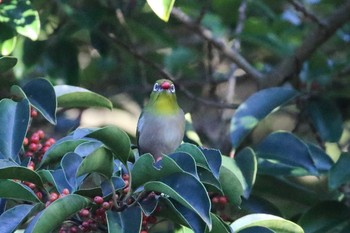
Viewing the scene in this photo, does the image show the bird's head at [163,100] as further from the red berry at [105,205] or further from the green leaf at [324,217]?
the red berry at [105,205]

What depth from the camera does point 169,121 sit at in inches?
153

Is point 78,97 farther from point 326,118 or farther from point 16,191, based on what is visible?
point 326,118

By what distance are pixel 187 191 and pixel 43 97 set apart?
78 centimetres

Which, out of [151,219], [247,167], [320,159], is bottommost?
[320,159]

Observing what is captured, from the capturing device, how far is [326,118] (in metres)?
4.59

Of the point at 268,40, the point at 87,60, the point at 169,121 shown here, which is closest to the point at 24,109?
the point at 169,121

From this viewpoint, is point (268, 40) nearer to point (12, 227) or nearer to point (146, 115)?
point (146, 115)

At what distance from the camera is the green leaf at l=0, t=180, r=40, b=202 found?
9.64ft

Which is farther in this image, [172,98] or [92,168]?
[172,98]

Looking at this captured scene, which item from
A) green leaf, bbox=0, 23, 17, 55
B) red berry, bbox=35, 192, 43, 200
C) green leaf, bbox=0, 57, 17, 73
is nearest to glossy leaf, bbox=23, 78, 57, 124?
green leaf, bbox=0, 57, 17, 73

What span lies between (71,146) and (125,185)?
242mm

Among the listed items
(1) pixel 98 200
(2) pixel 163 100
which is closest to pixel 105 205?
(1) pixel 98 200

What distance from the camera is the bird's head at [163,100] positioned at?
13.1 feet

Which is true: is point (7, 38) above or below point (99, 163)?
below
